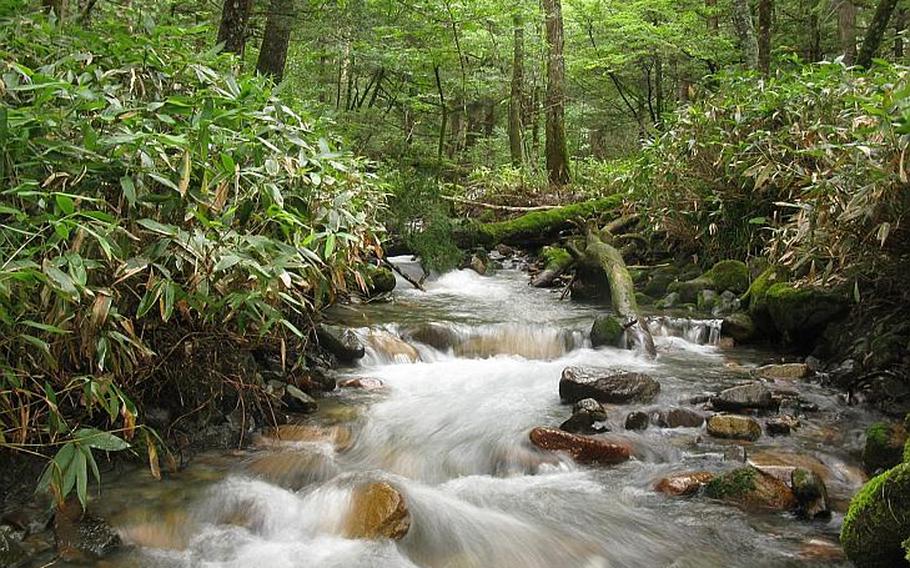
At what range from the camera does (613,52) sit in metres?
17.2

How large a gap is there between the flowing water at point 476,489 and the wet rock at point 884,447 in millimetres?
151

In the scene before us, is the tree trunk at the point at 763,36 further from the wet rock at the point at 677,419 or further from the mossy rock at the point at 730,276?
the wet rock at the point at 677,419

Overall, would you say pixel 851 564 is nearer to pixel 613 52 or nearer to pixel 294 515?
pixel 294 515

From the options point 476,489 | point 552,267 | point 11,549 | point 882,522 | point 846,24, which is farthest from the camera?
point 846,24

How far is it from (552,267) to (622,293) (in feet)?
9.80

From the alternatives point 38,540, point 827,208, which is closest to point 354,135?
point 827,208

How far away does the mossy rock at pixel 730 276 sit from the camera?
26.2 ft

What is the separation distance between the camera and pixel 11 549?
2.88m

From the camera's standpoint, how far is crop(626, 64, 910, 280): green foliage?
4.23 metres

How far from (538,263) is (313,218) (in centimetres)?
782

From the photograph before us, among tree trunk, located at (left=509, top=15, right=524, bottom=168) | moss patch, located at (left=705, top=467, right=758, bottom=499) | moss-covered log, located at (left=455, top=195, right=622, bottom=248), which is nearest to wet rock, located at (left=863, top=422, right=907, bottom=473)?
moss patch, located at (left=705, top=467, right=758, bottom=499)

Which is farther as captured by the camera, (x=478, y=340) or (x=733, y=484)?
(x=478, y=340)

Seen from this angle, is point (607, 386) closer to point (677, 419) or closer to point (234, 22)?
point (677, 419)

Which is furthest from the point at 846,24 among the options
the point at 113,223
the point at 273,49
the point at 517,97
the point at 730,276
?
the point at 113,223
